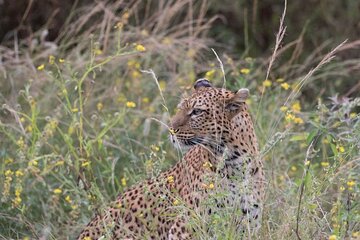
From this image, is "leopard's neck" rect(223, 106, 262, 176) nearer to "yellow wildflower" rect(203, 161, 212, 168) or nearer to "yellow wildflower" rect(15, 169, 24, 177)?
"yellow wildflower" rect(203, 161, 212, 168)

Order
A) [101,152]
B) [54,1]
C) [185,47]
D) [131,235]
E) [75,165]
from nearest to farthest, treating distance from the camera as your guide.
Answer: [131,235] → [75,165] → [101,152] → [185,47] → [54,1]

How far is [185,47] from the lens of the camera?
31.5 feet

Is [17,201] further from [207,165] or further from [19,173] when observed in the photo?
[207,165]

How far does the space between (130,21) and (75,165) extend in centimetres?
569

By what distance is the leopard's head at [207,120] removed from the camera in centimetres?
665

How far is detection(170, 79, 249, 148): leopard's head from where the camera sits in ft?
21.8

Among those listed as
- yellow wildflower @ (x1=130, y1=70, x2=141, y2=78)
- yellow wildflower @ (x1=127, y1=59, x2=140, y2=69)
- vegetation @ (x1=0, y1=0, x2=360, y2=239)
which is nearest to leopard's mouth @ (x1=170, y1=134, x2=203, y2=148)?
Answer: vegetation @ (x1=0, y1=0, x2=360, y2=239)

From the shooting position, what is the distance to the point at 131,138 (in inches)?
329

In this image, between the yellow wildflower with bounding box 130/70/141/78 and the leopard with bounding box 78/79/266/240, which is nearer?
the leopard with bounding box 78/79/266/240

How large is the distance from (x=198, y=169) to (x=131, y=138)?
5.62 ft

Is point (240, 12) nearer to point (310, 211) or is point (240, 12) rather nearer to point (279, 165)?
point (279, 165)

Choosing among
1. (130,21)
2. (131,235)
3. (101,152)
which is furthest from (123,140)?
(130,21)

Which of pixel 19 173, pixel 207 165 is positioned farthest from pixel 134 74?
pixel 207 165

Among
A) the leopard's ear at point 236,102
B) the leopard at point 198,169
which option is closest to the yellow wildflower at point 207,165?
the leopard at point 198,169
